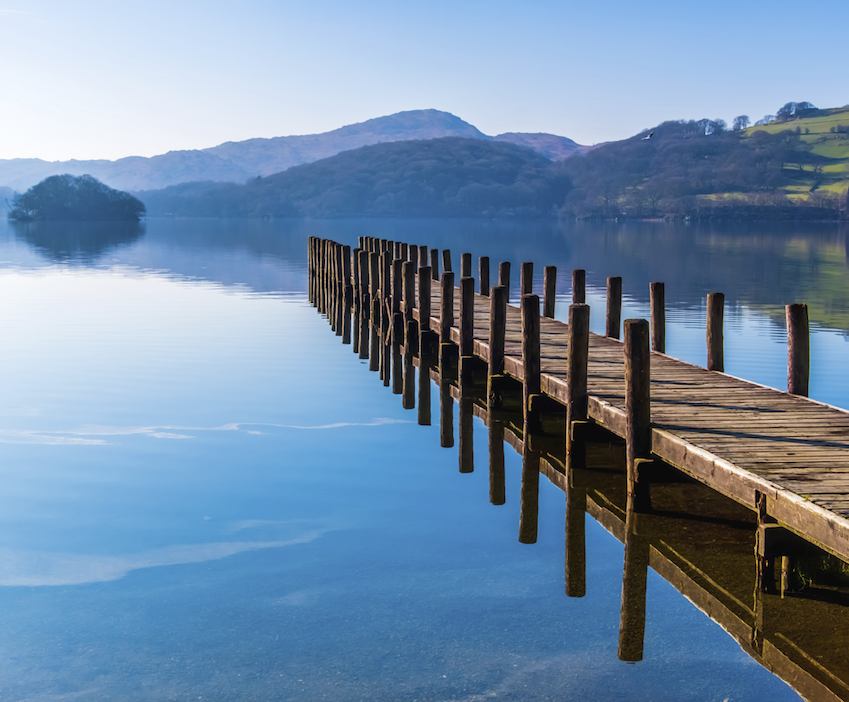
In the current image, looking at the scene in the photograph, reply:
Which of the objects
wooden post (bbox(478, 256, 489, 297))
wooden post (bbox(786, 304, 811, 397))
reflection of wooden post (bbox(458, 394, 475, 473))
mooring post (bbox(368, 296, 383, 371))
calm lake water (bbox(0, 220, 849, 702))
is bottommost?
calm lake water (bbox(0, 220, 849, 702))

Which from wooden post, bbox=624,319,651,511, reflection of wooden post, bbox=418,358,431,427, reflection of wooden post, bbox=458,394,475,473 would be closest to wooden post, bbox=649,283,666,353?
reflection of wooden post, bbox=458,394,475,473

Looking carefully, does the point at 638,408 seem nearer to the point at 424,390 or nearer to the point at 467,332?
the point at 467,332

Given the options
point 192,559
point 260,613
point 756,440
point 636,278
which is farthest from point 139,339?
point 636,278

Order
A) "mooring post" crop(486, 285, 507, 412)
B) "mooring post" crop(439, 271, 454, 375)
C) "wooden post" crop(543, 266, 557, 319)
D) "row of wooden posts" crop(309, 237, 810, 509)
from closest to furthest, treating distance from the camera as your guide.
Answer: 1. "row of wooden posts" crop(309, 237, 810, 509)
2. "mooring post" crop(486, 285, 507, 412)
3. "mooring post" crop(439, 271, 454, 375)
4. "wooden post" crop(543, 266, 557, 319)

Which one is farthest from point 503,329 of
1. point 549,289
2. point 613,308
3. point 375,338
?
point 375,338

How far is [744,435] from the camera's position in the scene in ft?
29.6

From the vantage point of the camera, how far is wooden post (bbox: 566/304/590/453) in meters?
11.0

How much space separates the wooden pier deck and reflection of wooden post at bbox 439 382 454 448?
189 cm

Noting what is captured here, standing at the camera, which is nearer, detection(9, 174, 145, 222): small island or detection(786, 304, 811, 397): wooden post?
detection(786, 304, 811, 397): wooden post

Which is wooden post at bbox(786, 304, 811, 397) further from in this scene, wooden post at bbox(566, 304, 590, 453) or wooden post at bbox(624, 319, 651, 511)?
wooden post at bbox(624, 319, 651, 511)

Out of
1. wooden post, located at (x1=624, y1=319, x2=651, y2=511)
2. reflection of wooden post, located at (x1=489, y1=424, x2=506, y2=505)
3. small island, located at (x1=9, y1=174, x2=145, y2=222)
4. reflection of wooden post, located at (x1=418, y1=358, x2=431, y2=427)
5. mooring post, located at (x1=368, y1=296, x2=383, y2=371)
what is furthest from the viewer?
small island, located at (x1=9, y1=174, x2=145, y2=222)

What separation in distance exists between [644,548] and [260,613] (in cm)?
402

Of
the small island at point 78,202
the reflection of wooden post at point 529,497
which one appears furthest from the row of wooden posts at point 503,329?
the small island at point 78,202

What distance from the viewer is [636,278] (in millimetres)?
48219
